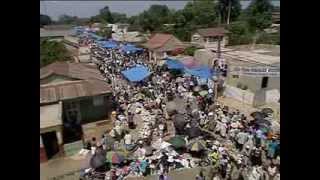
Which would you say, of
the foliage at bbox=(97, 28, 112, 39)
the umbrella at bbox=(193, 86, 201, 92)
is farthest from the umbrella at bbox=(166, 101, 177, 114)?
the foliage at bbox=(97, 28, 112, 39)

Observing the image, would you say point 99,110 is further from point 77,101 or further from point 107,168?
point 107,168

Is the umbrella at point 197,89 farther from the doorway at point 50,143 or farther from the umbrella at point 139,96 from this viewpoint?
the doorway at point 50,143

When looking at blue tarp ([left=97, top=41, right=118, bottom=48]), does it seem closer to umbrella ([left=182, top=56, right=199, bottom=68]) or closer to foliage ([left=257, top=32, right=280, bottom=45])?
umbrella ([left=182, top=56, right=199, bottom=68])

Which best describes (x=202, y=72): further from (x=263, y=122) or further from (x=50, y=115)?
(x=50, y=115)

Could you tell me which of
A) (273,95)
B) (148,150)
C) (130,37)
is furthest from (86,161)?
(273,95)

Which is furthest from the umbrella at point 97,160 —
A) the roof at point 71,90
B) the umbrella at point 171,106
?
the umbrella at point 171,106
